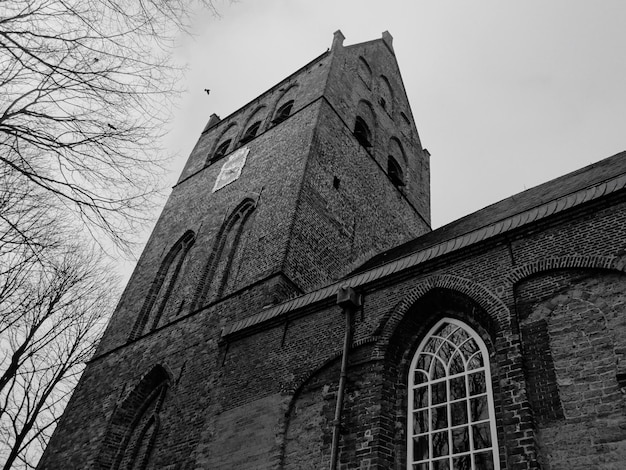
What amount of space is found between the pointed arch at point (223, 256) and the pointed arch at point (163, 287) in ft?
4.53

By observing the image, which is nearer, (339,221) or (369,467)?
(369,467)

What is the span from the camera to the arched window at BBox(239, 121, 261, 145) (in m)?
18.6

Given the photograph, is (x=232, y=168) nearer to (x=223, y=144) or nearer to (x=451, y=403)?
(x=223, y=144)

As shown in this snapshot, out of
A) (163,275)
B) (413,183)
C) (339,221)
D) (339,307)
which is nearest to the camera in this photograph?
(339,307)

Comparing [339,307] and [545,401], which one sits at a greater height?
[339,307]

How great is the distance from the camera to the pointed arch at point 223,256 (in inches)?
526

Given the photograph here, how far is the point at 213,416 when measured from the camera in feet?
31.4

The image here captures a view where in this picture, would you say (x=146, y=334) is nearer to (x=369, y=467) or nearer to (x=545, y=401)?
(x=369, y=467)

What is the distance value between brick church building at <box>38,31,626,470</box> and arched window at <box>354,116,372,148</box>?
91cm

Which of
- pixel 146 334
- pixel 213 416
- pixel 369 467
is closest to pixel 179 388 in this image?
pixel 213 416

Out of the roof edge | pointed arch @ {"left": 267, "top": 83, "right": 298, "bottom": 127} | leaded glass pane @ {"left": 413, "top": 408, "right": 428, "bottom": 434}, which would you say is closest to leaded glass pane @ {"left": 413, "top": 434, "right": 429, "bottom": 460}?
leaded glass pane @ {"left": 413, "top": 408, "right": 428, "bottom": 434}

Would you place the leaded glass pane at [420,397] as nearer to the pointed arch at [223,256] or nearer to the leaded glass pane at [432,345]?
the leaded glass pane at [432,345]

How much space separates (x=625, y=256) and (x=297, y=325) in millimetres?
5065

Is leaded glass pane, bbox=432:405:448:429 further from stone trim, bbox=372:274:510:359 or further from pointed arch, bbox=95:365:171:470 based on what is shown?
pointed arch, bbox=95:365:171:470
